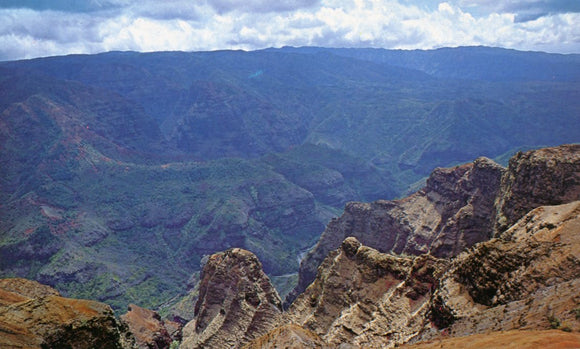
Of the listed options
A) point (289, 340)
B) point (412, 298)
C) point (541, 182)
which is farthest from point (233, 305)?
point (541, 182)

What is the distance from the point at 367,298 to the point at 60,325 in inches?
943

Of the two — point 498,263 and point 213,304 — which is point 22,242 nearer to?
point 213,304

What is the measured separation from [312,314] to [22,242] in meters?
134

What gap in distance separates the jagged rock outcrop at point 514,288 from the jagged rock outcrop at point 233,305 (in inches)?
892

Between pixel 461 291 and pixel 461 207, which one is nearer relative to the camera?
pixel 461 291

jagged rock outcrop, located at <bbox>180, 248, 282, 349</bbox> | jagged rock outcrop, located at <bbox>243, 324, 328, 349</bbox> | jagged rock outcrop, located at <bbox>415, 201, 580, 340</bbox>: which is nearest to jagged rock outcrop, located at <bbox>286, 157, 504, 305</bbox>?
jagged rock outcrop, located at <bbox>180, 248, 282, 349</bbox>

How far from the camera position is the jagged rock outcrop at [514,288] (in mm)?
22891

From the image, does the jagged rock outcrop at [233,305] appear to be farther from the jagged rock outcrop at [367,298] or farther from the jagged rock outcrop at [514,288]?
the jagged rock outcrop at [514,288]

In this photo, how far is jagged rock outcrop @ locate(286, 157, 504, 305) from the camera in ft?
233

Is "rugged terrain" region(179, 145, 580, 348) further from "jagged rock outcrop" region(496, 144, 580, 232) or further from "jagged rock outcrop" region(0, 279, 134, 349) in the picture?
"jagged rock outcrop" region(0, 279, 134, 349)

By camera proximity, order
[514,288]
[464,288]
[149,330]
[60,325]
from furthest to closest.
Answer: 1. [149,330]
2. [60,325]
3. [464,288]
4. [514,288]

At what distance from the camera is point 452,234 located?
236 feet

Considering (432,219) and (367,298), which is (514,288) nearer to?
(367,298)

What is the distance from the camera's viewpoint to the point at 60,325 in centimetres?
2997
